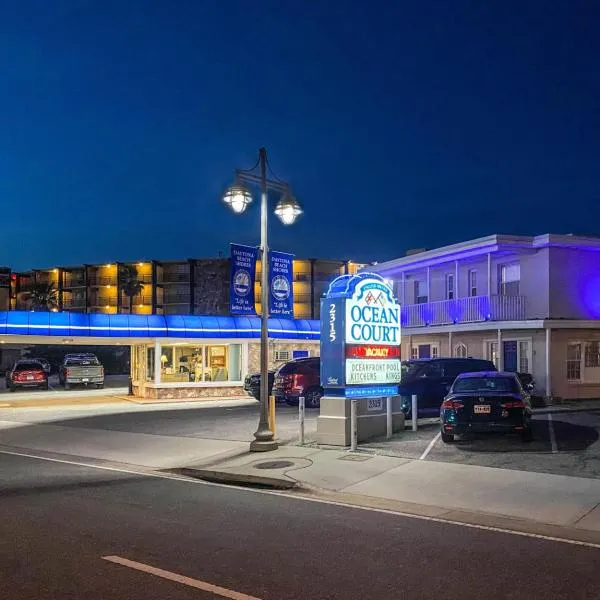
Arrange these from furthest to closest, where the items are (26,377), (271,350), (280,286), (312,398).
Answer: (26,377) < (271,350) < (312,398) < (280,286)

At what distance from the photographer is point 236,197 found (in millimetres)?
14891

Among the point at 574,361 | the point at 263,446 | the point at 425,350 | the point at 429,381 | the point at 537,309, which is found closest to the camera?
the point at 263,446

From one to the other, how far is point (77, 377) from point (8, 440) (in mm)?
23622

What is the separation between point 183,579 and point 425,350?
2741 cm

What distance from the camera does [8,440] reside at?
18.9m

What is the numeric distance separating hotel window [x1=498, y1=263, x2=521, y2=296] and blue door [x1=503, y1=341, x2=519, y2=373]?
6.43ft

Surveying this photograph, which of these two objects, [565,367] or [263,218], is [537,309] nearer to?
[565,367]

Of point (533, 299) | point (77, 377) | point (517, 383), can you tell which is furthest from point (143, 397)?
point (517, 383)

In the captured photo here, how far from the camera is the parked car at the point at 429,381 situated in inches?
788

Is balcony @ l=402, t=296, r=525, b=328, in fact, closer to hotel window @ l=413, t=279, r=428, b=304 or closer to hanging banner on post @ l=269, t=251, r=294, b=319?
hotel window @ l=413, t=279, r=428, b=304

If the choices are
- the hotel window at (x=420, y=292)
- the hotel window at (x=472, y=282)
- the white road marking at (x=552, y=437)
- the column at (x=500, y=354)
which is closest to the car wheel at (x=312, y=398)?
the column at (x=500, y=354)

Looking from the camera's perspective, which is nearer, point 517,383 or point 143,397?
point 517,383

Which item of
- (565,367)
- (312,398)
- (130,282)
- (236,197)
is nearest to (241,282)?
(236,197)

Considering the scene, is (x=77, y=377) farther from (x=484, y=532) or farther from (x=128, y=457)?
(x=484, y=532)
